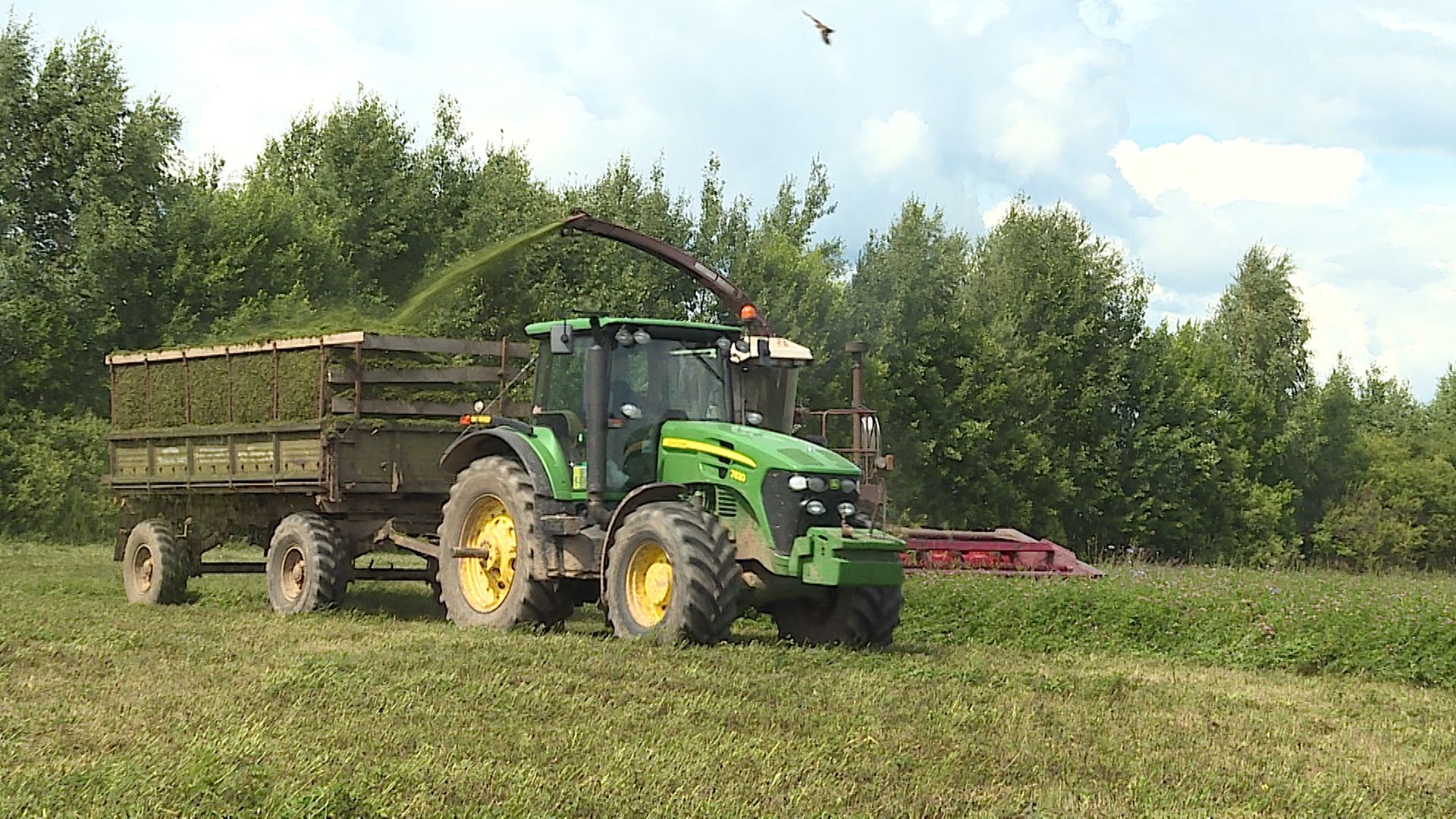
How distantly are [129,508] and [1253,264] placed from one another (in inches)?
2050

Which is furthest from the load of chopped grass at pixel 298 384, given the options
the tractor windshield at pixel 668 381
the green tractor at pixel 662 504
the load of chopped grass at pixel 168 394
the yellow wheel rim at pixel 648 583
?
the yellow wheel rim at pixel 648 583

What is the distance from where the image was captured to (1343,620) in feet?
42.4

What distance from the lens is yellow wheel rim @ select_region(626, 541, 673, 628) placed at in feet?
39.6

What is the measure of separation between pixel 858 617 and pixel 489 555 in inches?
132

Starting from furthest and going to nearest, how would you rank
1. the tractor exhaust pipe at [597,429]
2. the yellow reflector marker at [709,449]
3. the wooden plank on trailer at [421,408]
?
the wooden plank on trailer at [421,408], the tractor exhaust pipe at [597,429], the yellow reflector marker at [709,449]

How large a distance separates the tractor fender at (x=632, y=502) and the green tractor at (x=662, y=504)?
0.01 meters

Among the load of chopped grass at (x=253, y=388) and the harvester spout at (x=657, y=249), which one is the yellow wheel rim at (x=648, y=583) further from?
the harvester spout at (x=657, y=249)

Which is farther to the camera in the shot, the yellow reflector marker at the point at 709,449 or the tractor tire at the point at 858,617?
the tractor tire at the point at 858,617

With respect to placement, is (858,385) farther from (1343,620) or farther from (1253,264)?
(1253,264)

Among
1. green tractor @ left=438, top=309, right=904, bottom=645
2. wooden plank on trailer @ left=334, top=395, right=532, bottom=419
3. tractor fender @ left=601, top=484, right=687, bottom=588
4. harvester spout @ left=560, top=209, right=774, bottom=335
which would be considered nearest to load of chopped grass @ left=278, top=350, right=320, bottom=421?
wooden plank on trailer @ left=334, top=395, right=532, bottom=419

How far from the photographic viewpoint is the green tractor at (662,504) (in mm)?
11781

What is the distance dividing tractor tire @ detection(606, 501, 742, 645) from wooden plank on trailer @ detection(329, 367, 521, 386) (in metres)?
3.60

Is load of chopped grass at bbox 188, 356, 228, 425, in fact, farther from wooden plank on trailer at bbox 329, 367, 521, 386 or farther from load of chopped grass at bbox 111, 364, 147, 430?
wooden plank on trailer at bbox 329, 367, 521, 386

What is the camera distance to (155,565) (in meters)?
16.6
